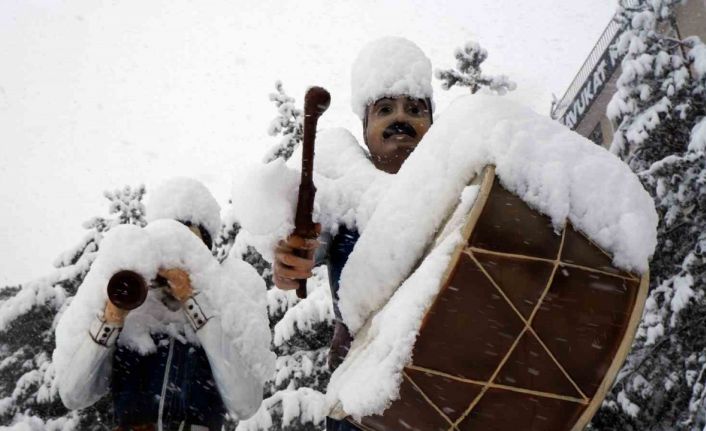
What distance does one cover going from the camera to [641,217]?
1586 mm

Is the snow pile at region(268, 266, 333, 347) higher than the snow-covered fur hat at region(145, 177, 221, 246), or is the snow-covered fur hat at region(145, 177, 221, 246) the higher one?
the snow-covered fur hat at region(145, 177, 221, 246)

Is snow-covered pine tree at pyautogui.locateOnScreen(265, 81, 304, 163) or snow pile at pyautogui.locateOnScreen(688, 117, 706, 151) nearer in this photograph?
snow pile at pyautogui.locateOnScreen(688, 117, 706, 151)

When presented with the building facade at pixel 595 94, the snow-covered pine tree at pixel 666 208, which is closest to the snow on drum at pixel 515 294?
the snow-covered pine tree at pixel 666 208

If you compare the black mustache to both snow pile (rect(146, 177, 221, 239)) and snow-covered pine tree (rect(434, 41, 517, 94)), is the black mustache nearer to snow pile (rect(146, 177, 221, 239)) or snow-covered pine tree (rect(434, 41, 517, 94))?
snow pile (rect(146, 177, 221, 239))

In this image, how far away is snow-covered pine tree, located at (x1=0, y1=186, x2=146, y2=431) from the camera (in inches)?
226

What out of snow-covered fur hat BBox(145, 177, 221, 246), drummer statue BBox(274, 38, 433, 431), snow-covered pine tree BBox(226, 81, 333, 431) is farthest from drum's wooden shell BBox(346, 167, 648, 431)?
snow-covered pine tree BBox(226, 81, 333, 431)

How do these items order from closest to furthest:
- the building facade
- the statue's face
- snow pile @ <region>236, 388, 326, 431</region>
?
the statue's face
snow pile @ <region>236, 388, 326, 431</region>
the building facade

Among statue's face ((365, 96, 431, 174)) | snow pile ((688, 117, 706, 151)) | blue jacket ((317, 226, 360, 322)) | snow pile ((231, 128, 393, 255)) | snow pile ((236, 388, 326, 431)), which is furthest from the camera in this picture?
snow pile ((688, 117, 706, 151))

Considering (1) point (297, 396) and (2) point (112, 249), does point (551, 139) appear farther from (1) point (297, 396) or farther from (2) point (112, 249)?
(1) point (297, 396)

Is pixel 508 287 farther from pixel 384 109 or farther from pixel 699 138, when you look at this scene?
pixel 699 138

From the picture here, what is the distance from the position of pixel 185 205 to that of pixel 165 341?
0.66 m

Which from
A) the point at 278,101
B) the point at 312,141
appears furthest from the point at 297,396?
the point at 312,141

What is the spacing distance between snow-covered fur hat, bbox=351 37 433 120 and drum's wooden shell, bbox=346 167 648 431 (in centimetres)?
106

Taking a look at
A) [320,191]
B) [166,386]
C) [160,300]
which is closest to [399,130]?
[320,191]
